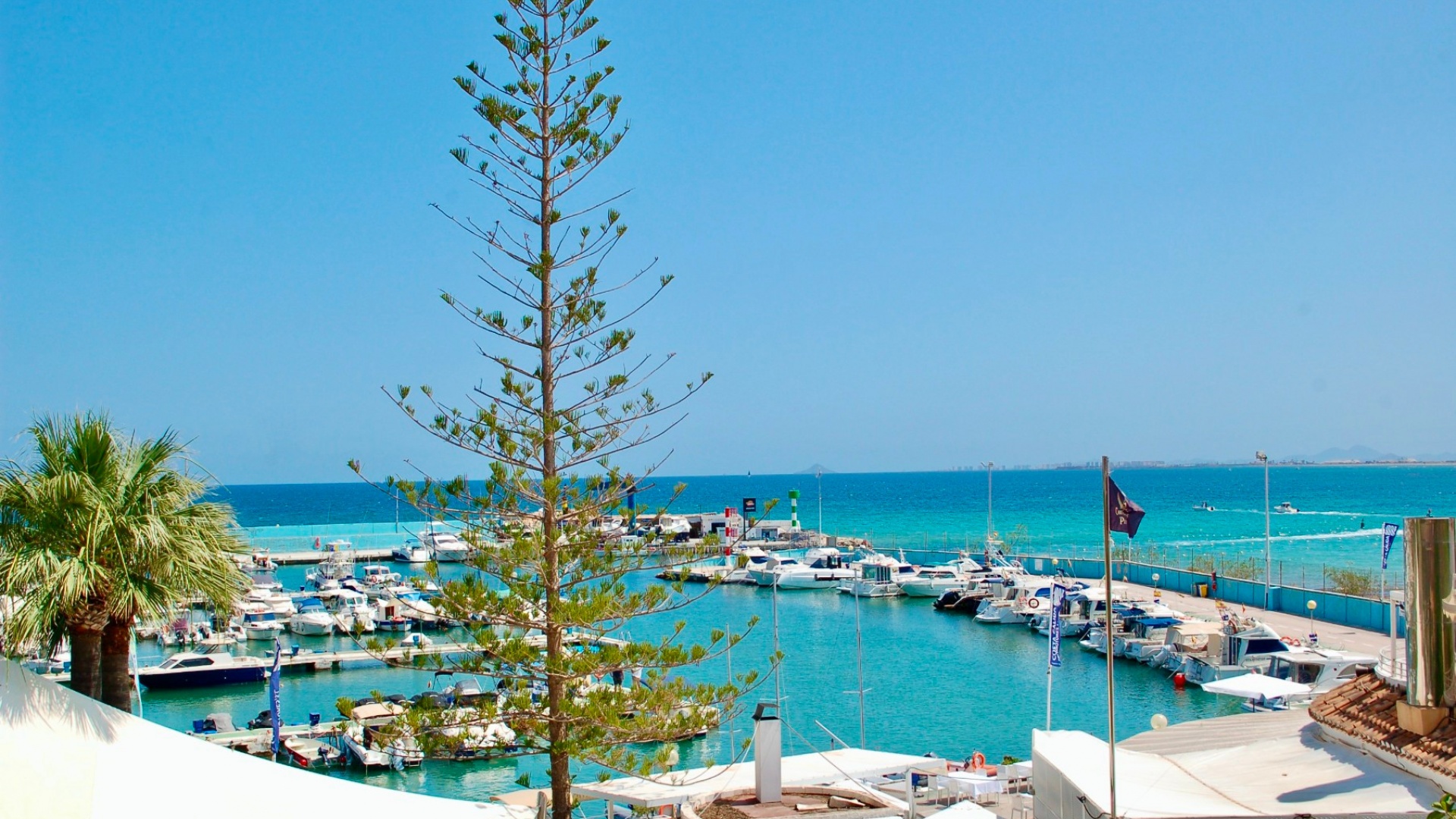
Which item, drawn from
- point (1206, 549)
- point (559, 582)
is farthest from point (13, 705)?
point (1206, 549)

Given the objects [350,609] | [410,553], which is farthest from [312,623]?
[410,553]

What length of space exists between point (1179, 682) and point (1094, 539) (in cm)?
5608

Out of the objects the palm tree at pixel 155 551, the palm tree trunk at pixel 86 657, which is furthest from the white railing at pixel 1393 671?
the palm tree trunk at pixel 86 657

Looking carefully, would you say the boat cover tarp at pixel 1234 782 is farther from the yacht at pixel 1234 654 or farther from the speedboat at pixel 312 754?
the yacht at pixel 1234 654

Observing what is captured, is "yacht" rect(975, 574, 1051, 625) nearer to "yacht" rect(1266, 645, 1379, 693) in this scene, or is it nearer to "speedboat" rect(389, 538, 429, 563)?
"yacht" rect(1266, 645, 1379, 693)

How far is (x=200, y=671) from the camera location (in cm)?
3259

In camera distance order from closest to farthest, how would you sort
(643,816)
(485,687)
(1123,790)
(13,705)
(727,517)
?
1. (13,705)
2. (1123,790)
3. (643,816)
4. (485,687)
5. (727,517)

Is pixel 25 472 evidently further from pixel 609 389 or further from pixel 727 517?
pixel 727 517

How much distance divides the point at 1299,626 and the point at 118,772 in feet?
115

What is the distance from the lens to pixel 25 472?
7.16 metres

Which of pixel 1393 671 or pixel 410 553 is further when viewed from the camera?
pixel 410 553

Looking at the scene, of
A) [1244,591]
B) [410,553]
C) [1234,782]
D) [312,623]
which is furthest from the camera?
[410,553]

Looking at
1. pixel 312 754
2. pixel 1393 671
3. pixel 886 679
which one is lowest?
pixel 886 679

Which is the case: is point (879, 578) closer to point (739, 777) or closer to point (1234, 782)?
point (739, 777)
